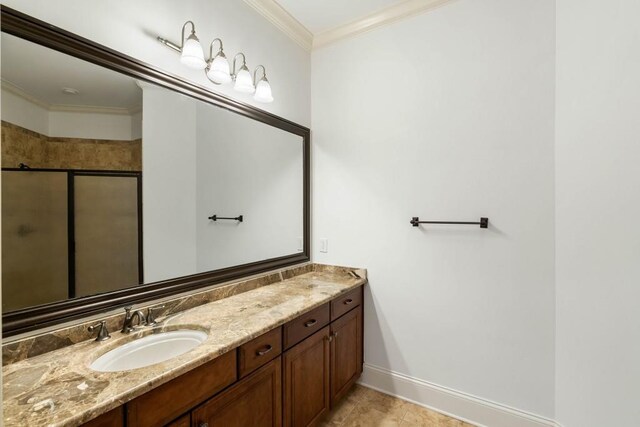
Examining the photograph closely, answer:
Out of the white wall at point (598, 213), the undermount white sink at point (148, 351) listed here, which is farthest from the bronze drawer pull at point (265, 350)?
the white wall at point (598, 213)

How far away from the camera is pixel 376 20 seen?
7.34 feet

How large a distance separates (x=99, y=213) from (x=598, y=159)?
7.56ft

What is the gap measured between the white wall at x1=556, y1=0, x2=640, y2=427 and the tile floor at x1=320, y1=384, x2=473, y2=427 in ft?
2.31

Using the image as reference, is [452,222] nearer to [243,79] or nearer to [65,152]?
[243,79]

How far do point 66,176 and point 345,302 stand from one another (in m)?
1.66

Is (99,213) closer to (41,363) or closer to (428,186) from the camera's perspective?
(41,363)

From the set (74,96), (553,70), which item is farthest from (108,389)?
(553,70)

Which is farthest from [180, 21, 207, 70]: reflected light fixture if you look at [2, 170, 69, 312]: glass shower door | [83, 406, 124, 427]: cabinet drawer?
[83, 406, 124, 427]: cabinet drawer

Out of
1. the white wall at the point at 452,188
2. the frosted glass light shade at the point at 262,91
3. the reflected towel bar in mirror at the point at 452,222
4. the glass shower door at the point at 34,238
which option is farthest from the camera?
the frosted glass light shade at the point at 262,91

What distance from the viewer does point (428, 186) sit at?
207 centimetres

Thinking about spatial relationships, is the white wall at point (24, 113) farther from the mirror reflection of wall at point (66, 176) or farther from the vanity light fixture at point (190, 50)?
the vanity light fixture at point (190, 50)

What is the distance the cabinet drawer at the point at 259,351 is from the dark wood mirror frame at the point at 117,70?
0.53 meters

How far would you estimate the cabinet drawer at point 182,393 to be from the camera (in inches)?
37.3

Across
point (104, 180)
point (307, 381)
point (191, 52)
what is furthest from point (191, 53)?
point (307, 381)
